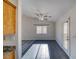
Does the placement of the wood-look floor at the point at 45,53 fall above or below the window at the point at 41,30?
below

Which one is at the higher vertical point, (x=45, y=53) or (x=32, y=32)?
(x=32, y=32)

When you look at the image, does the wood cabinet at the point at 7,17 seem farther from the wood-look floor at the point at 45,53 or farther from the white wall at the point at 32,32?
the white wall at the point at 32,32

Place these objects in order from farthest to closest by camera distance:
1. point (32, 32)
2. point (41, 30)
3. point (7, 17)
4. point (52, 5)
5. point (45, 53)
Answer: point (41, 30), point (32, 32), point (45, 53), point (52, 5), point (7, 17)

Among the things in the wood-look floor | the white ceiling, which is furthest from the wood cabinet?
the wood-look floor

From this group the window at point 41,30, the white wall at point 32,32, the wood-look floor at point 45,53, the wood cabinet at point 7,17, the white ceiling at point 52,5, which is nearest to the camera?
the wood cabinet at point 7,17

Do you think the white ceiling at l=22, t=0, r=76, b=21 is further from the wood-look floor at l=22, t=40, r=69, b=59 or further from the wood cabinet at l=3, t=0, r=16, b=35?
the wood cabinet at l=3, t=0, r=16, b=35

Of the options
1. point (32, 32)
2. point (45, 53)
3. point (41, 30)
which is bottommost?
point (45, 53)

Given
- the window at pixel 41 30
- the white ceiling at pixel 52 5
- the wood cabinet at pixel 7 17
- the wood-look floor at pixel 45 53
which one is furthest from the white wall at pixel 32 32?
the wood cabinet at pixel 7 17

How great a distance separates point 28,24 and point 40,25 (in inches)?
59.2

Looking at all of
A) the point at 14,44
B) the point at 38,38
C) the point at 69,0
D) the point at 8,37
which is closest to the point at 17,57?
the point at 14,44

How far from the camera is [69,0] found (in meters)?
4.91

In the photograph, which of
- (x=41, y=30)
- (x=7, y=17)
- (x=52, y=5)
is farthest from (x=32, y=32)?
(x=7, y=17)

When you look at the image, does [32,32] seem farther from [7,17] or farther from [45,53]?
[7,17]

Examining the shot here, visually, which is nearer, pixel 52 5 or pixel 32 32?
pixel 52 5
